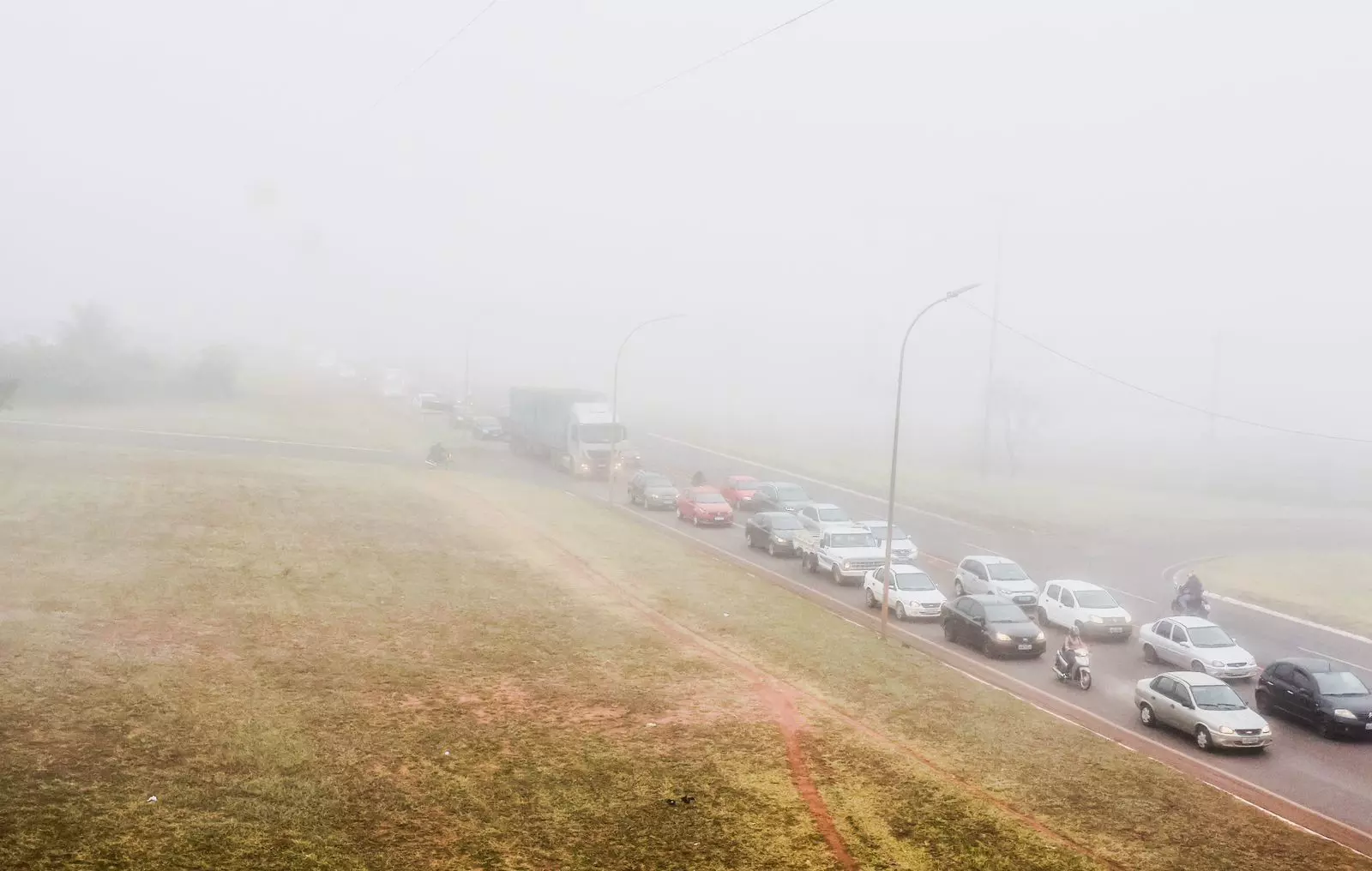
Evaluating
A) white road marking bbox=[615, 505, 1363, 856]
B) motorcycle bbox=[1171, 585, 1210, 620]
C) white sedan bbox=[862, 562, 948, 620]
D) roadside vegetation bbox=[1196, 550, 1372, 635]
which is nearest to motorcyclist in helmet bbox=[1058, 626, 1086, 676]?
white road marking bbox=[615, 505, 1363, 856]

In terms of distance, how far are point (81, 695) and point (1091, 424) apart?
134 metres

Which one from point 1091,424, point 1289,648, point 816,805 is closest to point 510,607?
point 816,805

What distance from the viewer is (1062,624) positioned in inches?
1270

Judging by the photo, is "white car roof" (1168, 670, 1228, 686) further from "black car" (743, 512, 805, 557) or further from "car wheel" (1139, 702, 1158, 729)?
"black car" (743, 512, 805, 557)

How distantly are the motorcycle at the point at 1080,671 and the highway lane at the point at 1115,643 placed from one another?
24 cm

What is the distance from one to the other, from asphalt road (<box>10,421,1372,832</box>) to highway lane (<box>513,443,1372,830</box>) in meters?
0.05

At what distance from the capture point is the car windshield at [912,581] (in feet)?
112

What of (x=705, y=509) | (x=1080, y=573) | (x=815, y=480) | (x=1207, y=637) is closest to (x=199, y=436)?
(x=705, y=509)

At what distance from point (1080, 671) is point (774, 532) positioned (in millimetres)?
17902

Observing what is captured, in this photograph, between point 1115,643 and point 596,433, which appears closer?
point 1115,643

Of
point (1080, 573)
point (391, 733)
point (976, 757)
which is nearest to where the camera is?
point (391, 733)

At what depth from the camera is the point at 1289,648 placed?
105 feet

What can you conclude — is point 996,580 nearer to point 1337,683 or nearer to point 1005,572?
point 1005,572

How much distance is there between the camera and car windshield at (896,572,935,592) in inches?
1341
